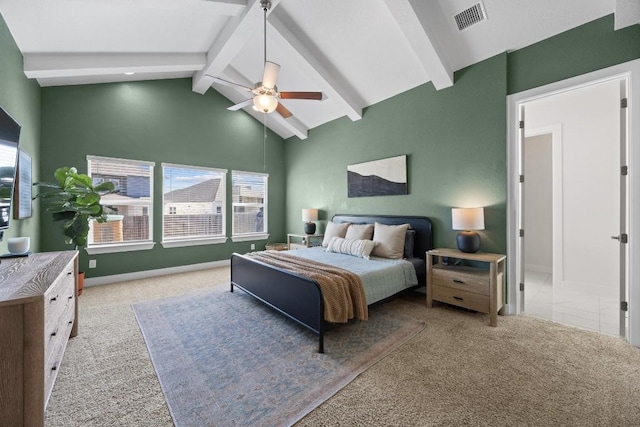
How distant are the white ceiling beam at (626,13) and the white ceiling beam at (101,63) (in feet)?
16.5

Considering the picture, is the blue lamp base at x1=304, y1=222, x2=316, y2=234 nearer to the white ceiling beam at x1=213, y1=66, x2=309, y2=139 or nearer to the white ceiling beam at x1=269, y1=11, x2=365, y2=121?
the white ceiling beam at x1=213, y1=66, x2=309, y2=139

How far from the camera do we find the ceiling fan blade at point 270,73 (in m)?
2.81

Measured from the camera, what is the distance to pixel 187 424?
4.97ft

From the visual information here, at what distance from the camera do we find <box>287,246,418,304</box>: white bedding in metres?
2.83

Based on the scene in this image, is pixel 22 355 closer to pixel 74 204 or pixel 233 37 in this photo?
pixel 74 204

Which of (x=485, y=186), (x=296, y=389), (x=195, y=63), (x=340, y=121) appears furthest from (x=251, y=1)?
(x=296, y=389)

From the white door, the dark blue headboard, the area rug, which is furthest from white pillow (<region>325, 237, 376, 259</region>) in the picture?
the white door

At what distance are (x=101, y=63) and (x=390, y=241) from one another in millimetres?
4631

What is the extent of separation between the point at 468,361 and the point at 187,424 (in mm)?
2047

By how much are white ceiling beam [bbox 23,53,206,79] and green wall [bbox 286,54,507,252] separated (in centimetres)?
282

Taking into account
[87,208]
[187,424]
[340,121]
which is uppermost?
[340,121]

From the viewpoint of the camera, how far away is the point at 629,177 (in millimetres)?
2412

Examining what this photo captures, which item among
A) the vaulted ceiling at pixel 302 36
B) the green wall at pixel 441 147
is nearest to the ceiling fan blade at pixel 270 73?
the vaulted ceiling at pixel 302 36

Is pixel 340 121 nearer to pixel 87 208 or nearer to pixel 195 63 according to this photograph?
pixel 195 63
